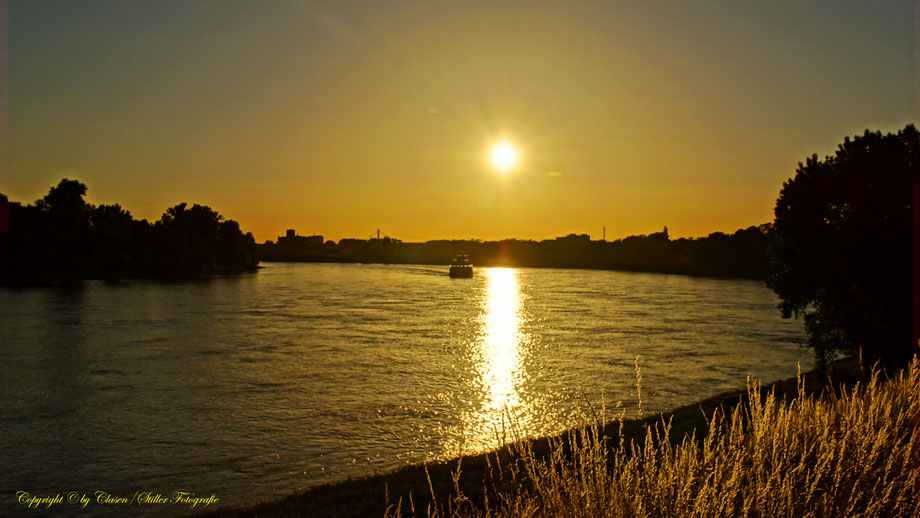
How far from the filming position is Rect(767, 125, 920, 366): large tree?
21.2m

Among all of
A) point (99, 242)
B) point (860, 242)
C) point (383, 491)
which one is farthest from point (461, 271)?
point (383, 491)

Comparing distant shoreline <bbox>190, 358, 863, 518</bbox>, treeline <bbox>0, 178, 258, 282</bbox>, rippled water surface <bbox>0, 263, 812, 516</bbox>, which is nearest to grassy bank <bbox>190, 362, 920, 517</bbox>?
distant shoreline <bbox>190, 358, 863, 518</bbox>

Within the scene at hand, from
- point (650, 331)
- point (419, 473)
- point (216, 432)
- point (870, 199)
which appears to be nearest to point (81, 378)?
point (216, 432)

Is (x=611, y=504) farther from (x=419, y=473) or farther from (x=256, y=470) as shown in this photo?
(x=256, y=470)

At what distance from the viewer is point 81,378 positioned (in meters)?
26.6

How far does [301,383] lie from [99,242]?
116 m

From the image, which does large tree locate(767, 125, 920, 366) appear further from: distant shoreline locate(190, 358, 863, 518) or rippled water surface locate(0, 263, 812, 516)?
distant shoreline locate(190, 358, 863, 518)

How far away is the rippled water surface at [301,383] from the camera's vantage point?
15664 millimetres

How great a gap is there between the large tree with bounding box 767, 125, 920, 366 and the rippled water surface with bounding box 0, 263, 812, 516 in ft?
16.9

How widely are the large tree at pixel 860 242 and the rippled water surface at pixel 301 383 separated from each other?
517cm

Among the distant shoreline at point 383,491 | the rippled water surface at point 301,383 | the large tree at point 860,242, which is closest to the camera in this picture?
the distant shoreline at point 383,491

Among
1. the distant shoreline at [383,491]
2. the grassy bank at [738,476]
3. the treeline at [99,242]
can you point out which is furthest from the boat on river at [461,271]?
the grassy bank at [738,476]

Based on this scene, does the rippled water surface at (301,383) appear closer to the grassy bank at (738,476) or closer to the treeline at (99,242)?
the grassy bank at (738,476)

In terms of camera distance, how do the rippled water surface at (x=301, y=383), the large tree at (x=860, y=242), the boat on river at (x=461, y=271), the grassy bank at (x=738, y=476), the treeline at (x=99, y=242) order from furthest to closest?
the boat on river at (x=461, y=271) → the treeline at (x=99, y=242) → the large tree at (x=860, y=242) → the rippled water surface at (x=301, y=383) → the grassy bank at (x=738, y=476)
